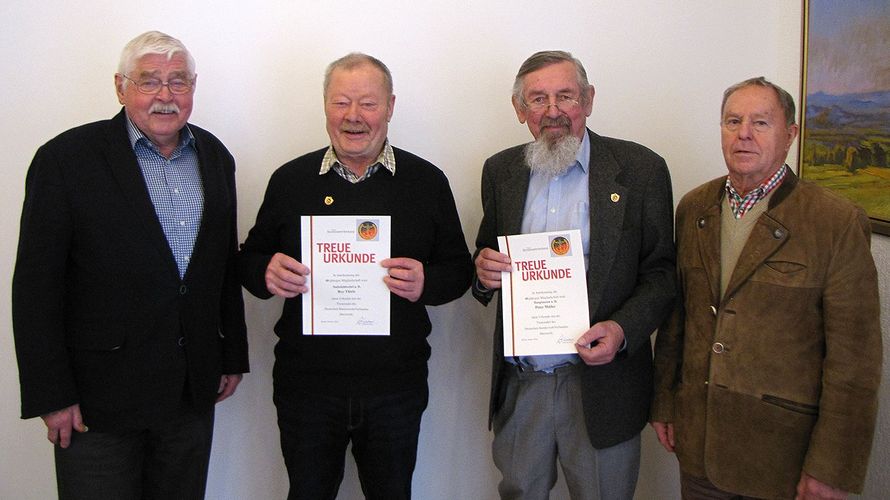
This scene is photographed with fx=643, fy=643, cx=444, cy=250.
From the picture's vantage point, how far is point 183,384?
6.64 ft

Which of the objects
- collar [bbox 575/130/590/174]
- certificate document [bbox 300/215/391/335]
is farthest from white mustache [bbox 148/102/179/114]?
collar [bbox 575/130/590/174]

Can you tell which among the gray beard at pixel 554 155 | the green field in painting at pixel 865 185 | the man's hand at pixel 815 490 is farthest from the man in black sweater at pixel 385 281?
the green field in painting at pixel 865 185

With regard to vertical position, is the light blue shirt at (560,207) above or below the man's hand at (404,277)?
above

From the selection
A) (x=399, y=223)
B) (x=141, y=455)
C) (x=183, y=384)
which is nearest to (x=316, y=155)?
(x=399, y=223)

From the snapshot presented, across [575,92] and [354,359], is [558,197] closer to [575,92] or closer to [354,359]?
[575,92]

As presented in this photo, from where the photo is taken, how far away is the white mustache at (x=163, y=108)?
1.95 metres

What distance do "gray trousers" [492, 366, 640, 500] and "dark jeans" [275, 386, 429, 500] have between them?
0.33 metres

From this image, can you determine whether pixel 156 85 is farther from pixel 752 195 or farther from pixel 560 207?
pixel 752 195

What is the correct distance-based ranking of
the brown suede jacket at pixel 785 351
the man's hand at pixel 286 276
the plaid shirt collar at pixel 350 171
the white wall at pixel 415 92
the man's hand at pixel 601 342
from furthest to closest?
the white wall at pixel 415 92
the plaid shirt collar at pixel 350 171
the man's hand at pixel 286 276
the man's hand at pixel 601 342
the brown suede jacket at pixel 785 351

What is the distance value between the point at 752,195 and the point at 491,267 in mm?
785

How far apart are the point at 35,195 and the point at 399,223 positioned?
3.51 ft

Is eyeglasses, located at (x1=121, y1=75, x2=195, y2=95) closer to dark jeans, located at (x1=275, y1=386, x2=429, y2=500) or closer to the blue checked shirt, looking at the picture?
the blue checked shirt

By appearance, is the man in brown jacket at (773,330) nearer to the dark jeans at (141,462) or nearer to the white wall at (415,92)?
the white wall at (415,92)

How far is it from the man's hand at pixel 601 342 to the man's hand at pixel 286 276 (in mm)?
877
